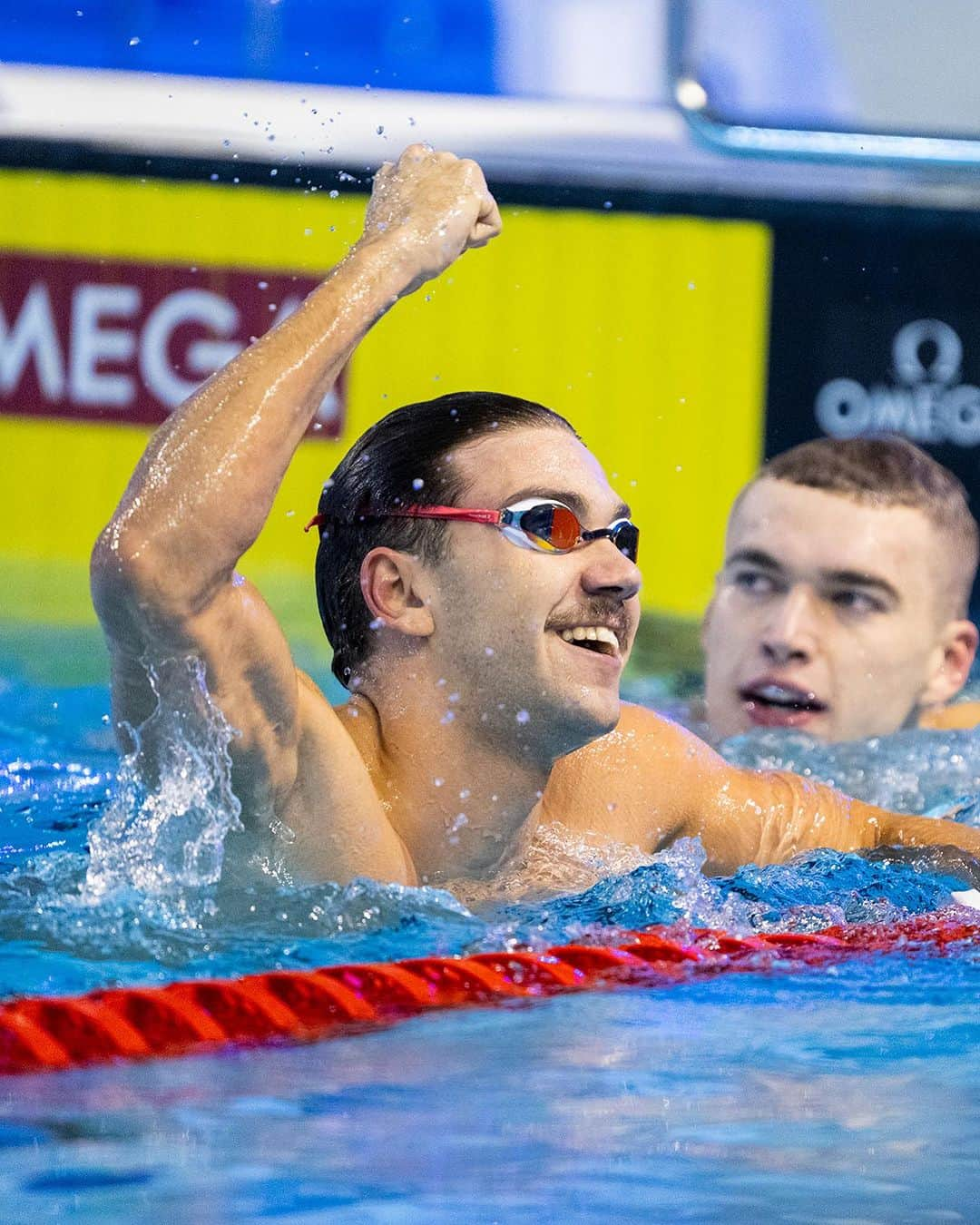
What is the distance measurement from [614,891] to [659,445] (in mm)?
2512

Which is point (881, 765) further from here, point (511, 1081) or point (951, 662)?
point (511, 1081)

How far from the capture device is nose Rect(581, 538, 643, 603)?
→ 2.19 m

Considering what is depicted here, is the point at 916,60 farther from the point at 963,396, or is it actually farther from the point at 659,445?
the point at 659,445

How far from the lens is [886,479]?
12.4 ft

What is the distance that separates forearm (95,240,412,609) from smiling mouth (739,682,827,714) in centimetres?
179

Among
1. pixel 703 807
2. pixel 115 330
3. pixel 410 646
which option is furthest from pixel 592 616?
pixel 115 330

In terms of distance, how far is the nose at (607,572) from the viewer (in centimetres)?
219

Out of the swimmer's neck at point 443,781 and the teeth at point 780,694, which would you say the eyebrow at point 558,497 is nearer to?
the swimmer's neck at point 443,781

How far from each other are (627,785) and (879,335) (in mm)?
2582

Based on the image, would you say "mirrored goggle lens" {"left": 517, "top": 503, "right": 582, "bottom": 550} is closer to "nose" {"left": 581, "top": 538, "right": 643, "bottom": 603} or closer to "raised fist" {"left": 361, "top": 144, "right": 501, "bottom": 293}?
"nose" {"left": 581, "top": 538, "right": 643, "bottom": 603}

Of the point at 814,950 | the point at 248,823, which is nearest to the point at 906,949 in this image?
the point at 814,950

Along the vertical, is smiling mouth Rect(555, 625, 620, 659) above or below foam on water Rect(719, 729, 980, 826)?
above

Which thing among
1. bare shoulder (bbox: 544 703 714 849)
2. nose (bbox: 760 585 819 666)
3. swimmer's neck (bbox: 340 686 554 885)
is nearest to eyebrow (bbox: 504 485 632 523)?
swimmer's neck (bbox: 340 686 554 885)

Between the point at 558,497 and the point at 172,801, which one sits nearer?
the point at 172,801
